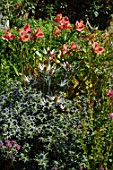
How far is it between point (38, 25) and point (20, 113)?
187 centimetres

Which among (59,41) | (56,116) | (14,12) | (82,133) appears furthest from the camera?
(14,12)

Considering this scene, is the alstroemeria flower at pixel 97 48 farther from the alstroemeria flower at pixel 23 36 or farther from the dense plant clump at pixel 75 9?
the dense plant clump at pixel 75 9

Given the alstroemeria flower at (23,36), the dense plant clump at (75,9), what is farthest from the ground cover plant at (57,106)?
the dense plant clump at (75,9)

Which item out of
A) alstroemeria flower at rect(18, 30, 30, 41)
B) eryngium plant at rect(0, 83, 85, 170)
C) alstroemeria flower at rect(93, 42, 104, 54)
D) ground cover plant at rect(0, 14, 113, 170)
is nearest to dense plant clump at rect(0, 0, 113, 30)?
ground cover plant at rect(0, 14, 113, 170)

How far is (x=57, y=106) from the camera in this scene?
12.8 feet

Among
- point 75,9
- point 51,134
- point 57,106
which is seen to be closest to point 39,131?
point 51,134

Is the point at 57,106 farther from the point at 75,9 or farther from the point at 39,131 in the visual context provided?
the point at 75,9

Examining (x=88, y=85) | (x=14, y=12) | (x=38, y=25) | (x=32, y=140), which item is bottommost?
(x=32, y=140)

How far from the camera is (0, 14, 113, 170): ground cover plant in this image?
11.5ft

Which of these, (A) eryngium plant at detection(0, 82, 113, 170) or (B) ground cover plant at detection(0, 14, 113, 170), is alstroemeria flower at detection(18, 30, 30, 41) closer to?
(B) ground cover plant at detection(0, 14, 113, 170)

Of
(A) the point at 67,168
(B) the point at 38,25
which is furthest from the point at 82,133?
(B) the point at 38,25

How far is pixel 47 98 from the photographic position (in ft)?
12.9

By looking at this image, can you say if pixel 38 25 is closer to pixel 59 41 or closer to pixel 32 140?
pixel 59 41

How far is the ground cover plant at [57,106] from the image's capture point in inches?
139
